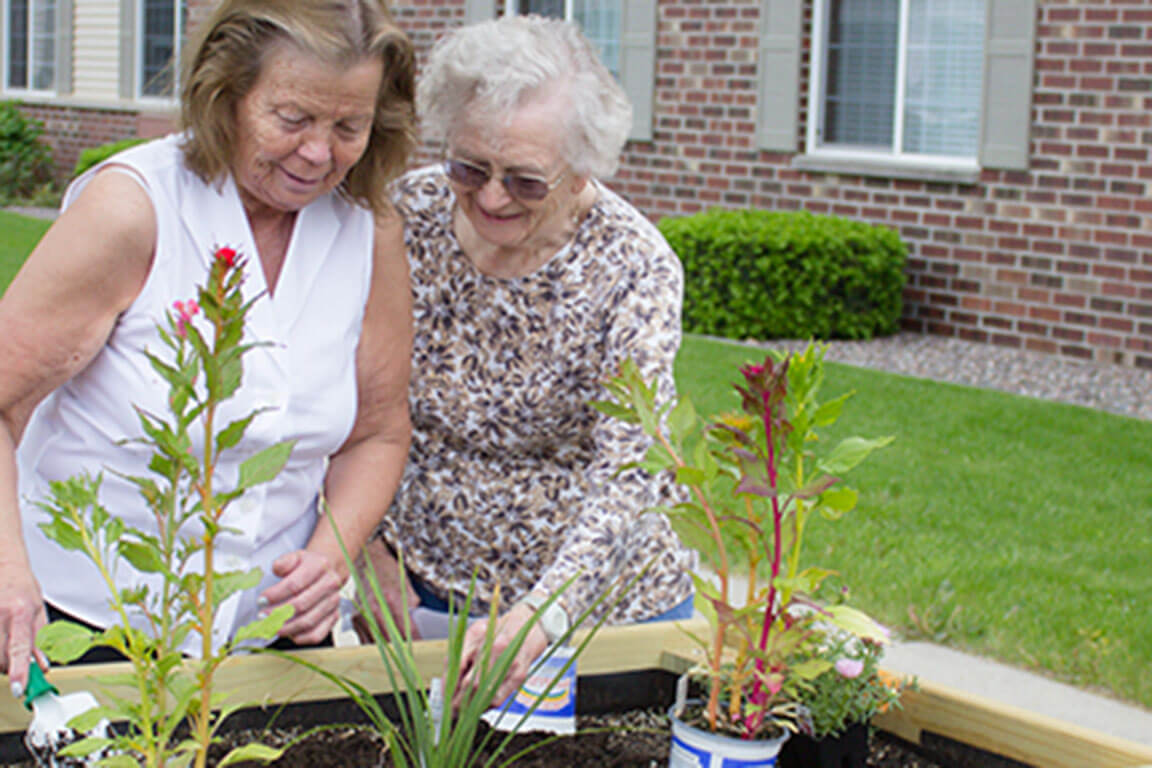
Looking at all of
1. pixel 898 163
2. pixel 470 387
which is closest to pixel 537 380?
pixel 470 387

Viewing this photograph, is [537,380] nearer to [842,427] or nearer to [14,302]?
[14,302]

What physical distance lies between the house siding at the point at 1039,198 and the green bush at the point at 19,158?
443 inches

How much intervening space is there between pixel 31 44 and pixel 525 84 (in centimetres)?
2032

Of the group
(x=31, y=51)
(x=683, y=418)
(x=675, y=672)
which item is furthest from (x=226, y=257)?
(x=31, y=51)

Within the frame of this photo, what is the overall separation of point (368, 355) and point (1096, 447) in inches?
198

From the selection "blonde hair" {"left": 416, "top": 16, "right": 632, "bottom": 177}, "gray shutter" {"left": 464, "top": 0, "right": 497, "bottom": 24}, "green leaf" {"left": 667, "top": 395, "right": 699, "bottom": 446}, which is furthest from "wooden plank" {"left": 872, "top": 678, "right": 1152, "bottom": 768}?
"gray shutter" {"left": 464, "top": 0, "right": 497, "bottom": 24}

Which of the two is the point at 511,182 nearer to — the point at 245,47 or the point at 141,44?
the point at 245,47

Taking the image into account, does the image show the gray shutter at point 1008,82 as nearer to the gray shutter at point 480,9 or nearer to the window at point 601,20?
the window at point 601,20

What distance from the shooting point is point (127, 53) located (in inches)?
730

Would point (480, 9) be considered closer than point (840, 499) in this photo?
No

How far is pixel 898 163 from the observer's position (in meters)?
9.92

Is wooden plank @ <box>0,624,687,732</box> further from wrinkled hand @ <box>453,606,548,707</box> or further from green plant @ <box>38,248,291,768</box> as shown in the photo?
green plant @ <box>38,248,291,768</box>

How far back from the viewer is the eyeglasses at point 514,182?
8.49ft

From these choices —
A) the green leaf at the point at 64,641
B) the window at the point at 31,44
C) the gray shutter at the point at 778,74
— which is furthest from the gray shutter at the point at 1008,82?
the window at the point at 31,44
